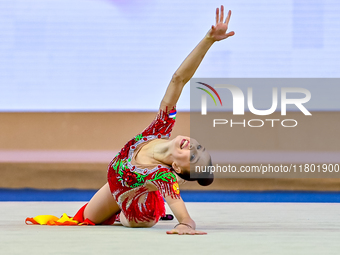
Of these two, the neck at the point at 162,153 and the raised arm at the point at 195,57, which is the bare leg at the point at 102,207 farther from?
the raised arm at the point at 195,57

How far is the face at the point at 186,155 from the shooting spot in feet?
5.49

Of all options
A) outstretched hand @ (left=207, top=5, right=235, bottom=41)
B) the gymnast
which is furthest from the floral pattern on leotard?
outstretched hand @ (left=207, top=5, right=235, bottom=41)

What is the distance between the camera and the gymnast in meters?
1.66

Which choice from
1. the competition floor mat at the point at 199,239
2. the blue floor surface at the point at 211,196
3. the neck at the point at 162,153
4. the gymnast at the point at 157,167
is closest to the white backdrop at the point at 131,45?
the blue floor surface at the point at 211,196

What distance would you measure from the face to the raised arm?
0.20 m

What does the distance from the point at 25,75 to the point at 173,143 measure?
3204 millimetres

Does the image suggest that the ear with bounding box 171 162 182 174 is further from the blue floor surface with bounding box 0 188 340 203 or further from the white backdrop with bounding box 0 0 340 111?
the white backdrop with bounding box 0 0 340 111

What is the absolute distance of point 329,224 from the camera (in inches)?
77.0

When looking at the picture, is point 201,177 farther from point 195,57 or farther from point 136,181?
point 195,57

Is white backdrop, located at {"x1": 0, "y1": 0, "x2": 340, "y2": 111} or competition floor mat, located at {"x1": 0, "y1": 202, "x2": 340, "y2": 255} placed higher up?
white backdrop, located at {"x1": 0, "y1": 0, "x2": 340, "y2": 111}

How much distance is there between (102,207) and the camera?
196 centimetres

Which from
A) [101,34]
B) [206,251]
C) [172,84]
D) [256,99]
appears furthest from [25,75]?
[206,251]

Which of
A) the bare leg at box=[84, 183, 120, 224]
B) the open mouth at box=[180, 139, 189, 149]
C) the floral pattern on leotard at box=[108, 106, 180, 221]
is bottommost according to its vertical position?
the bare leg at box=[84, 183, 120, 224]

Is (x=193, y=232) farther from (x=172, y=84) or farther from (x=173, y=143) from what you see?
(x=172, y=84)
